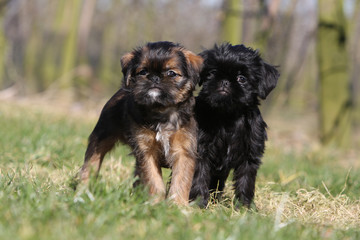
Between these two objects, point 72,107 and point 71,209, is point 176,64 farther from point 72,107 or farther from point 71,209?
point 72,107

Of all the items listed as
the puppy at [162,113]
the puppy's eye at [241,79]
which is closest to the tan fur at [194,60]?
the puppy at [162,113]

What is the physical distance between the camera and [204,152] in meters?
4.52

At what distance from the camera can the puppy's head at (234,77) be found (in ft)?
14.3

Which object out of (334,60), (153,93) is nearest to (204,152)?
(153,93)

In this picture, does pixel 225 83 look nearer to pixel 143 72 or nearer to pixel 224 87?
pixel 224 87

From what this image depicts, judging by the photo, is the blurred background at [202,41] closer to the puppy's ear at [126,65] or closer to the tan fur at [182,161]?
the puppy's ear at [126,65]

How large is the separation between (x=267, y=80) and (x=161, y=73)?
42.2 inches

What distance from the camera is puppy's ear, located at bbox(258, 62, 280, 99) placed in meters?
4.55

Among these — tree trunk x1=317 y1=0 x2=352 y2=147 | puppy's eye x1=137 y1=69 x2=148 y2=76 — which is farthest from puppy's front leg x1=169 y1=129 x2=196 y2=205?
tree trunk x1=317 y1=0 x2=352 y2=147

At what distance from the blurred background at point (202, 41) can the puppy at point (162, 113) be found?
2.92 metres

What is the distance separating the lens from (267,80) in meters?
4.60

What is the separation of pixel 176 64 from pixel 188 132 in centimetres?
65

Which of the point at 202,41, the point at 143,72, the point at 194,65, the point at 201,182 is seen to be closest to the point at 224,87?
the point at 194,65

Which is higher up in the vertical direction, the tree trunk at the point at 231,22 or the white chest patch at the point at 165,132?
the tree trunk at the point at 231,22
